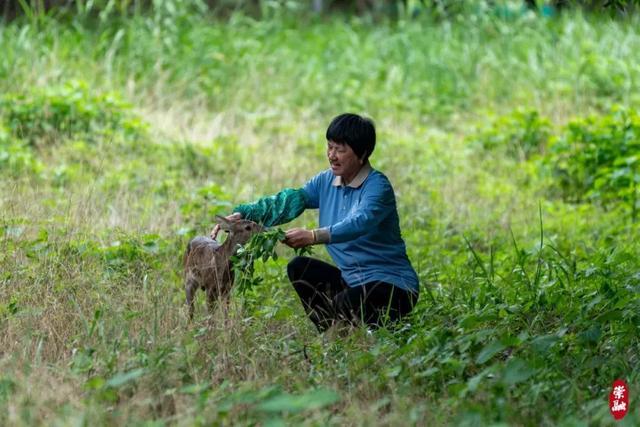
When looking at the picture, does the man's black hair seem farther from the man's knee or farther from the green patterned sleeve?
the man's knee

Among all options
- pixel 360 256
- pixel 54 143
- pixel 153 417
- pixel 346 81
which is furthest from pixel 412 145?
pixel 153 417

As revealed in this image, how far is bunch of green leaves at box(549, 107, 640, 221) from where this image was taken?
371 inches

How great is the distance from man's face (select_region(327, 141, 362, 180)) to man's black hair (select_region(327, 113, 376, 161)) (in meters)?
0.02

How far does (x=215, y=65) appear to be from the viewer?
12.7 meters

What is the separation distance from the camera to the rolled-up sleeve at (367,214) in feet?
17.5

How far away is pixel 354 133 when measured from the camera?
18.0 ft

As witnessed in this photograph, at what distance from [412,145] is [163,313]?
6117 millimetres

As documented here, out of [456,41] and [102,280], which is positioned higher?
[456,41]

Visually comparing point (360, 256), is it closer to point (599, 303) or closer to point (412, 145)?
point (599, 303)

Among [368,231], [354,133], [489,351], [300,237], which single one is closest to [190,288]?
[300,237]

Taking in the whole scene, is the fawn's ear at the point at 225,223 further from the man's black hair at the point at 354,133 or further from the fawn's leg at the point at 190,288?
the man's black hair at the point at 354,133

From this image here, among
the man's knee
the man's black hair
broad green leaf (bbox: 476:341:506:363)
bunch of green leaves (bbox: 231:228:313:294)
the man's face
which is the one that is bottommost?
broad green leaf (bbox: 476:341:506:363)

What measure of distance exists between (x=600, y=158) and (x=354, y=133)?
198 inches

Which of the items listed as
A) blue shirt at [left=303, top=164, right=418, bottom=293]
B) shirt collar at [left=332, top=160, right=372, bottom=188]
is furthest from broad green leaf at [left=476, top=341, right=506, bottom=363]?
shirt collar at [left=332, top=160, right=372, bottom=188]
